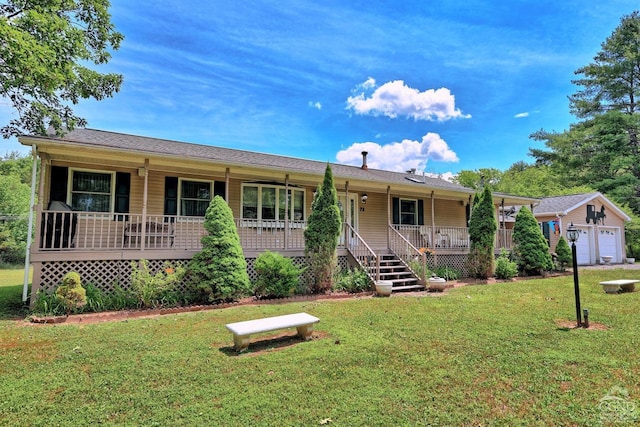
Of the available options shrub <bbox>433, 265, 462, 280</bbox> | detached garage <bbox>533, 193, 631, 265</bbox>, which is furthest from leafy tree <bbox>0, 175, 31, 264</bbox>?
detached garage <bbox>533, 193, 631, 265</bbox>

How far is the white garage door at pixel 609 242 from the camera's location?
2080 cm

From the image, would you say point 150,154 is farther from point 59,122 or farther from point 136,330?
point 136,330

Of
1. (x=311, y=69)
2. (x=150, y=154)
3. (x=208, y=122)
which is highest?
(x=311, y=69)

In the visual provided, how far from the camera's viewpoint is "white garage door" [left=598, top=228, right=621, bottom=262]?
20797 millimetres

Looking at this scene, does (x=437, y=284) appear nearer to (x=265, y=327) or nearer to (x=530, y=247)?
(x=530, y=247)

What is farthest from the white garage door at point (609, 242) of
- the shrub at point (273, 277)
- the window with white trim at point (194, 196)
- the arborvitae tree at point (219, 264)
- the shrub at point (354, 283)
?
the window with white trim at point (194, 196)

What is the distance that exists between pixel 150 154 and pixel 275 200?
4.46 meters

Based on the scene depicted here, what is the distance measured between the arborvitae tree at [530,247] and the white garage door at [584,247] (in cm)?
844

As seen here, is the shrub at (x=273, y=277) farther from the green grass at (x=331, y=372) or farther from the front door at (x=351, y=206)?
the front door at (x=351, y=206)

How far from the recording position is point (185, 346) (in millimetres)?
4898

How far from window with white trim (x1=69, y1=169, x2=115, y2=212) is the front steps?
803 cm

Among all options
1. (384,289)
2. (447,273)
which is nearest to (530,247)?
(447,273)

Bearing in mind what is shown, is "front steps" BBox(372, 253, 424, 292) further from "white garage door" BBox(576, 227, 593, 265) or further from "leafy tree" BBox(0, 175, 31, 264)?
"leafy tree" BBox(0, 175, 31, 264)

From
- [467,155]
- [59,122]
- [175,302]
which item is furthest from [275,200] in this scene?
[467,155]
